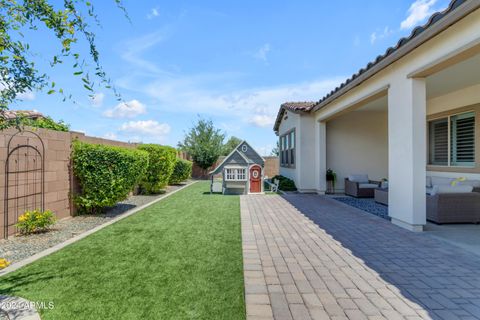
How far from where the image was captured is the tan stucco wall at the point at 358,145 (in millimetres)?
12562

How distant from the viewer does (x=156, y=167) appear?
12016 millimetres

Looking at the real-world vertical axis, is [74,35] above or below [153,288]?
above

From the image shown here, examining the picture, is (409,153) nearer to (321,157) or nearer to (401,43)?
(401,43)

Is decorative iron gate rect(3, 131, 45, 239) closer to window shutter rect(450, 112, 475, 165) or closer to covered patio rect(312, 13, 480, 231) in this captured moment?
covered patio rect(312, 13, 480, 231)

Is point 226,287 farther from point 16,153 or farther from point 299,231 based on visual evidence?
point 16,153

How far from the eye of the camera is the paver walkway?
9.32 ft

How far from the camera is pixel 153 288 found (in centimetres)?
328

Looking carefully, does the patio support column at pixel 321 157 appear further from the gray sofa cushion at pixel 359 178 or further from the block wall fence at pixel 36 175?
the block wall fence at pixel 36 175

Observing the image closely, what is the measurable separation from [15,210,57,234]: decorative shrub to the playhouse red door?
817cm

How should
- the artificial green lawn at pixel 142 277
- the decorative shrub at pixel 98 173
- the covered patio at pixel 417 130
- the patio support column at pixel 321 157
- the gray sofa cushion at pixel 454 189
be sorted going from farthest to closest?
1. the patio support column at pixel 321 157
2. the decorative shrub at pixel 98 173
3. the gray sofa cushion at pixel 454 189
4. the covered patio at pixel 417 130
5. the artificial green lawn at pixel 142 277

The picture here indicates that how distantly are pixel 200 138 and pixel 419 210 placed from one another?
1889 centimetres

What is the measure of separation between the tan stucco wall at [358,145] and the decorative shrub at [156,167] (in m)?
7.67

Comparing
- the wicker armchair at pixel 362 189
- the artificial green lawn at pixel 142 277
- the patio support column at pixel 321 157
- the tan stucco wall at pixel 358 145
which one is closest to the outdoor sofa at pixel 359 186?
the wicker armchair at pixel 362 189

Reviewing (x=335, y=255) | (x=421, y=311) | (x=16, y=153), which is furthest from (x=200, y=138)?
(x=421, y=311)
